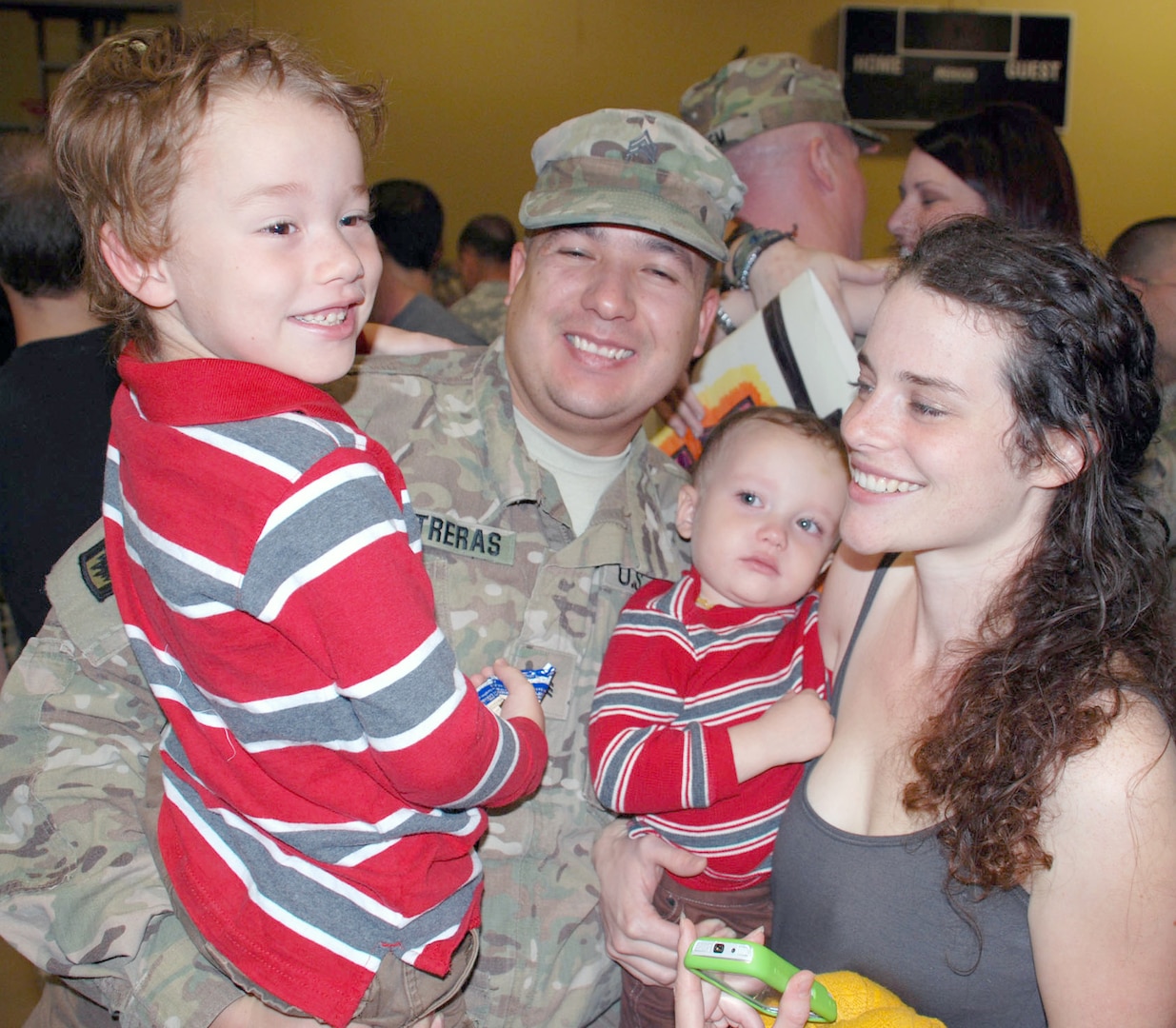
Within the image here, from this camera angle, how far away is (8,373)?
2.22 meters

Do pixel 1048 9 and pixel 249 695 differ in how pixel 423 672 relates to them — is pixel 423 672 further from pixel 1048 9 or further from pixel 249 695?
pixel 1048 9

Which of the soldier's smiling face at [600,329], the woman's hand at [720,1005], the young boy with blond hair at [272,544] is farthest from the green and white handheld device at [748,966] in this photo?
the soldier's smiling face at [600,329]

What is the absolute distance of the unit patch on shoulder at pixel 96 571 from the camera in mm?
1524

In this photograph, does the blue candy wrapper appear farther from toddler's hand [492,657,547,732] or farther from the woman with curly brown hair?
the woman with curly brown hair

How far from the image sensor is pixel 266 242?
3.91ft

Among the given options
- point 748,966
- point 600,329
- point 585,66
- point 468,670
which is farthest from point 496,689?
point 585,66

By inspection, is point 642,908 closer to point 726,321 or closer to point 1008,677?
point 1008,677

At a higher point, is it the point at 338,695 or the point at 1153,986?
the point at 338,695

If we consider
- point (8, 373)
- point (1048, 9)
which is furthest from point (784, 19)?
point (8, 373)

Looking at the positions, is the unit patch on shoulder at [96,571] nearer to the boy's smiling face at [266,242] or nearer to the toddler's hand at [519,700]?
the boy's smiling face at [266,242]

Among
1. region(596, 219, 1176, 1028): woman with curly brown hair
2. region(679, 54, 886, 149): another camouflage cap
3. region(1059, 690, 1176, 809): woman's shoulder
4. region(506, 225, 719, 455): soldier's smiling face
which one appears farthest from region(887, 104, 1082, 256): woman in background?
region(1059, 690, 1176, 809): woman's shoulder

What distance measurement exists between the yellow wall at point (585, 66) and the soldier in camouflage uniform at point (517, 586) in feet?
20.5

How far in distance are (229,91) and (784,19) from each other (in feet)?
25.7

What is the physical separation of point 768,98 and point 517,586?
1.91m
